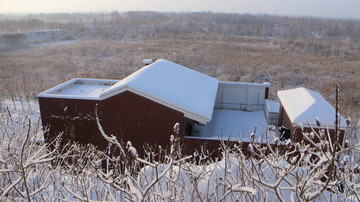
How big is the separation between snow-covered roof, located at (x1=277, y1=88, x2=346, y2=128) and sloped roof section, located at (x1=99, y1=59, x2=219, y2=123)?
2.43m

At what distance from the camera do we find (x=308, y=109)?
8430mm

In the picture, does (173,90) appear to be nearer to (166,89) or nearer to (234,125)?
(166,89)

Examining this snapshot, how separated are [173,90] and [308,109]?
13.4 feet

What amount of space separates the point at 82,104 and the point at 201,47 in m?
33.4

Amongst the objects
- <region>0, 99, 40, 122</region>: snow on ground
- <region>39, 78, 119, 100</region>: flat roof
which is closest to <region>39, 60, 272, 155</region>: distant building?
<region>39, 78, 119, 100</region>: flat roof

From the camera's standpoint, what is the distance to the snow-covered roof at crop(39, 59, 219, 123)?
869cm

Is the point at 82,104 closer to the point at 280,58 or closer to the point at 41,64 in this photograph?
the point at 41,64

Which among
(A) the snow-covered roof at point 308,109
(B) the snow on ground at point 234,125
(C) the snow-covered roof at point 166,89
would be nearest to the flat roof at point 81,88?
(C) the snow-covered roof at point 166,89

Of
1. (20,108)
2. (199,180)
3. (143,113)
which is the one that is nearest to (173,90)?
(143,113)

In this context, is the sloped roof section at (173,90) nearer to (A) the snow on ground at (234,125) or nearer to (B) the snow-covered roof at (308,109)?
(A) the snow on ground at (234,125)

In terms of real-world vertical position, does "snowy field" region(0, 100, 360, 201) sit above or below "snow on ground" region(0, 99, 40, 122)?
above

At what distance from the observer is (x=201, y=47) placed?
135ft

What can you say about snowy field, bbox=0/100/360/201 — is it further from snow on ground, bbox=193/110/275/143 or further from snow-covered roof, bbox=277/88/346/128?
snow on ground, bbox=193/110/275/143

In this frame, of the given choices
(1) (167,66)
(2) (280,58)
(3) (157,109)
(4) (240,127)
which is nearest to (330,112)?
(4) (240,127)
